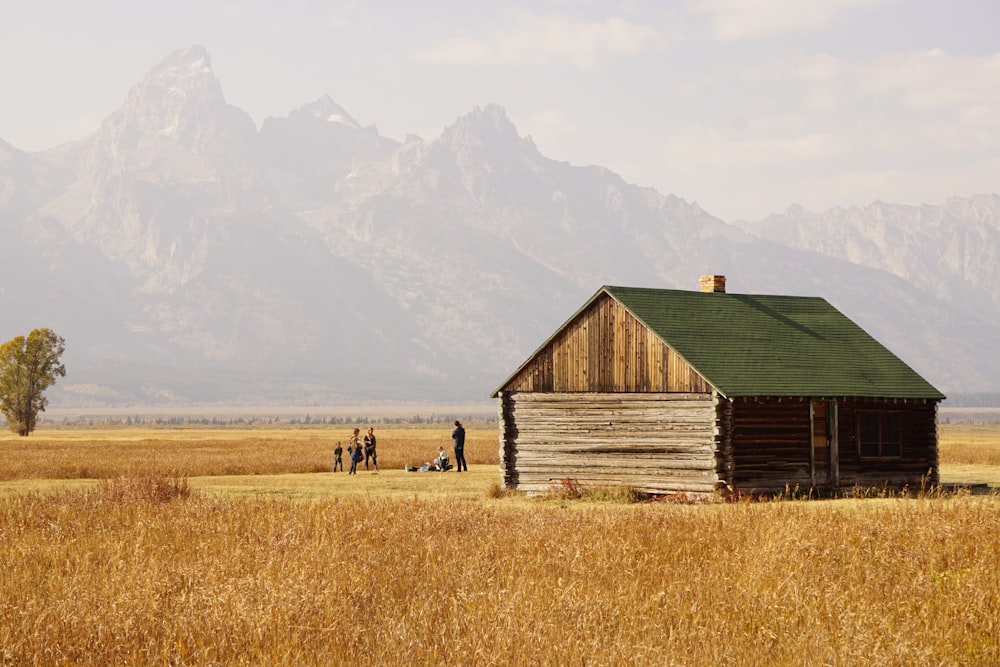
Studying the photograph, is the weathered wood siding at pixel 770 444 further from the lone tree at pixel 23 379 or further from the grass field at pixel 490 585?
the lone tree at pixel 23 379

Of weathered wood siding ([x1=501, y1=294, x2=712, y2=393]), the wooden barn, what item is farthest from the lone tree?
the wooden barn

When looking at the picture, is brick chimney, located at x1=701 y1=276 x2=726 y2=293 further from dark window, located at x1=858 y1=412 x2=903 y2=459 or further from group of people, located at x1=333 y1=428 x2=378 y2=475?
group of people, located at x1=333 y1=428 x2=378 y2=475

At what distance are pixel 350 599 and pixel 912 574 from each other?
19.6 feet

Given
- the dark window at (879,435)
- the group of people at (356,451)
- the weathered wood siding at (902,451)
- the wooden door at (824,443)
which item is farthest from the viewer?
the group of people at (356,451)

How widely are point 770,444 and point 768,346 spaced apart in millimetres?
3610

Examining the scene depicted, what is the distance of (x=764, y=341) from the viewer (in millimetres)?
34281

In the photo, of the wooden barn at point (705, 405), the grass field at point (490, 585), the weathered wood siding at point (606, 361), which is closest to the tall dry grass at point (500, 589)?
the grass field at point (490, 585)

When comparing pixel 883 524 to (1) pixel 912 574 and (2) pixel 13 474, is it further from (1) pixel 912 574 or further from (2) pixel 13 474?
(2) pixel 13 474

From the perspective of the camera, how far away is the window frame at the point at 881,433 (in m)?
33.5

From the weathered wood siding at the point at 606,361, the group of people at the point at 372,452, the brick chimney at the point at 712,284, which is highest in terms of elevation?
the brick chimney at the point at 712,284

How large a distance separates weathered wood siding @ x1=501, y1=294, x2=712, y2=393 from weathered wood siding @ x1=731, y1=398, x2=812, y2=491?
4.91 feet

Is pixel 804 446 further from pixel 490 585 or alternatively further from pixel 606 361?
pixel 490 585

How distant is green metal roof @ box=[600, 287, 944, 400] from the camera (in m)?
31.5

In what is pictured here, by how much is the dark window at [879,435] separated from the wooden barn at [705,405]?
0.04 metres
